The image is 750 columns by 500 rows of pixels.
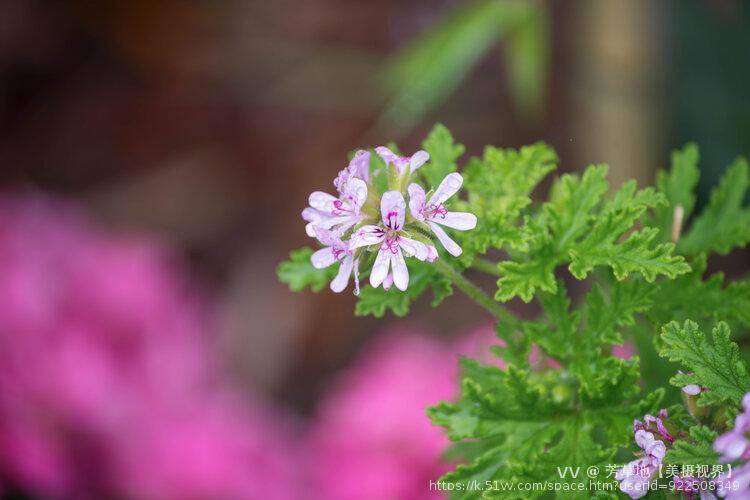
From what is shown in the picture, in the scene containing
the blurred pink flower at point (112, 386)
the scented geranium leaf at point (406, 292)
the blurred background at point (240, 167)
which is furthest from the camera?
the blurred background at point (240, 167)

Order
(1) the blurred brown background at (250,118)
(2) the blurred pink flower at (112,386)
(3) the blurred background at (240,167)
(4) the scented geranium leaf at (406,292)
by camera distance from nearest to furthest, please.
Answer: (4) the scented geranium leaf at (406,292), (2) the blurred pink flower at (112,386), (3) the blurred background at (240,167), (1) the blurred brown background at (250,118)

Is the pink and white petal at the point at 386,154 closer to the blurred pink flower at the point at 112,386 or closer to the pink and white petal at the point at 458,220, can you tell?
the pink and white petal at the point at 458,220

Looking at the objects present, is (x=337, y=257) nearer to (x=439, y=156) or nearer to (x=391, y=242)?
(x=391, y=242)

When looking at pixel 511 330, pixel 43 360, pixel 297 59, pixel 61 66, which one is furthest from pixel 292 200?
pixel 511 330

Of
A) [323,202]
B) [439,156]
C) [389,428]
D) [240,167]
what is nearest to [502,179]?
[439,156]

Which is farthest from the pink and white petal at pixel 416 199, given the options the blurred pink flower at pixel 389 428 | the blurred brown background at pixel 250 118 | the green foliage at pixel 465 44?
the blurred brown background at pixel 250 118

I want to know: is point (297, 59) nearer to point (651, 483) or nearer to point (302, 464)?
point (302, 464)
